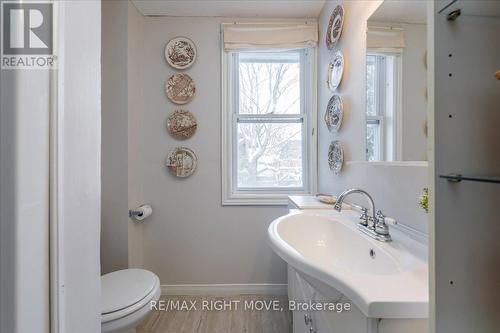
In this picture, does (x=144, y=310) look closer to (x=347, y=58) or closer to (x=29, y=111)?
(x=29, y=111)

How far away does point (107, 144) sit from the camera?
65.1 inches

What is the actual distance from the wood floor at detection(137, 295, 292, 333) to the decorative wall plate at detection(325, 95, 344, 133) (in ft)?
4.54

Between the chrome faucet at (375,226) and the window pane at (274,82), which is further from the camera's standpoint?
the window pane at (274,82)

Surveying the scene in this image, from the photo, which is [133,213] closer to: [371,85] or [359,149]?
[359,149]

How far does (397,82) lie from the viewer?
95 cm

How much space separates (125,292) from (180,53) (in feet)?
5.64

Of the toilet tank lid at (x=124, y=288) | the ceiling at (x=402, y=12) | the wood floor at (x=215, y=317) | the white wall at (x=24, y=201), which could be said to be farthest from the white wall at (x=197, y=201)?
the white wall at (x=24, y=201)

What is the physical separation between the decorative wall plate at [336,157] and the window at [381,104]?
0.30m

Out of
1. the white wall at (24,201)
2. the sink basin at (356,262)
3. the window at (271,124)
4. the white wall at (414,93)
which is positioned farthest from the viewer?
the window at (271,124)

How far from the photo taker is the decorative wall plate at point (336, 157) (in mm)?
1500

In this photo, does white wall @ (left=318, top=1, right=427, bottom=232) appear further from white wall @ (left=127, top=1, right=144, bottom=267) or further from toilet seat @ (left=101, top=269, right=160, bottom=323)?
white wall @ (left=127, top=1, right=144, bottom=267)

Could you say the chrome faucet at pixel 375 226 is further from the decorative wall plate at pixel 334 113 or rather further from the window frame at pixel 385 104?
the decorative wall plate at pixel 334 113

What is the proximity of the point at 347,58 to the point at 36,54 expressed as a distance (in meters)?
1.47

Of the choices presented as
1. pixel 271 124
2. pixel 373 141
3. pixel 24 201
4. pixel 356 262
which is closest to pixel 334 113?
pixel 373 141
